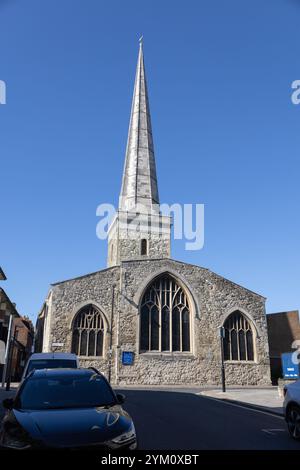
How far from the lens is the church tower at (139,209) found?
1359 inches

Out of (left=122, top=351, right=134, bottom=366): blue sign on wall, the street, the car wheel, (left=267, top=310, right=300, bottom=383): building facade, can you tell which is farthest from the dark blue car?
(left=267, top=310, right=300, bottom=383): building facade

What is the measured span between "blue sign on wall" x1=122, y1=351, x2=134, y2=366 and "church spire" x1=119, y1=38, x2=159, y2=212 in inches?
524

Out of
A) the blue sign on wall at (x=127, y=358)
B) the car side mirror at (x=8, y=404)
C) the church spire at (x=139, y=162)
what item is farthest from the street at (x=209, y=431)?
the church spire at (x=139, y=162)

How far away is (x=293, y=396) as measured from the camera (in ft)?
25.9

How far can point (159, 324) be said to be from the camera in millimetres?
29422

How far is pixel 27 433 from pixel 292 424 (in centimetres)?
553

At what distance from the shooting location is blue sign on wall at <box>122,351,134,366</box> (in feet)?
90.3

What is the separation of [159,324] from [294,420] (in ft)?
72.2

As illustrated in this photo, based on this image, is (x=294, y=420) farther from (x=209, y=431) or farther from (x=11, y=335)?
(x=11, y=335)

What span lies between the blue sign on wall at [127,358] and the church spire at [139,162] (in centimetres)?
1330

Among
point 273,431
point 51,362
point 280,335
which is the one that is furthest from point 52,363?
point 280,335

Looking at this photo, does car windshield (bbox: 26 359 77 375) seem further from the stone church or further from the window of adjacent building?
the window of adjacent building

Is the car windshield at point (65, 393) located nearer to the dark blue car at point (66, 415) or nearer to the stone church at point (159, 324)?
the dark blue car at point (66, 415)

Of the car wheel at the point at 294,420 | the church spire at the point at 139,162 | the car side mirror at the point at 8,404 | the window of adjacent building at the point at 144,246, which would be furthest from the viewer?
the church spire at the point at 139,162
